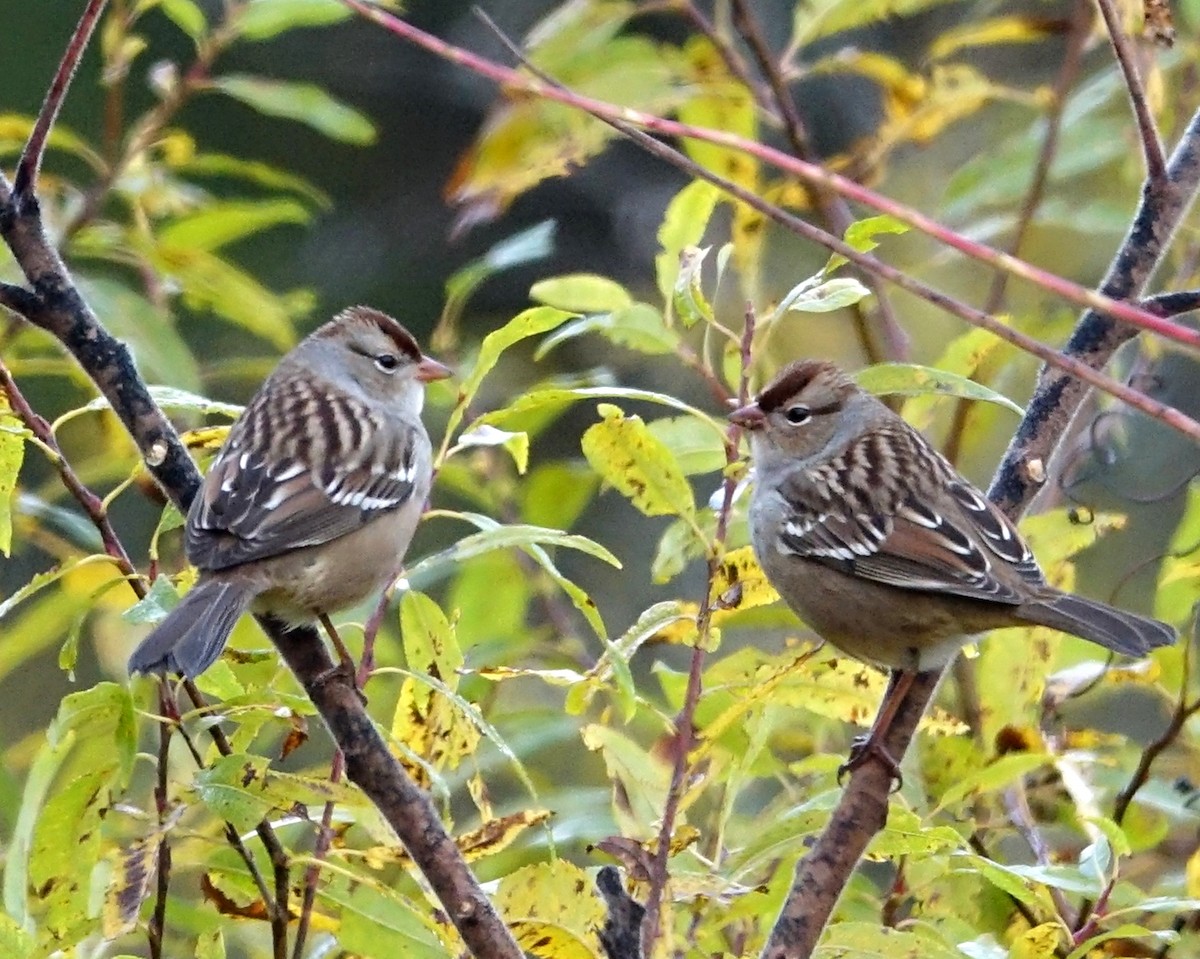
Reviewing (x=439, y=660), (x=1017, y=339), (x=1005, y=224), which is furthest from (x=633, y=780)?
(x=1005, y=224)

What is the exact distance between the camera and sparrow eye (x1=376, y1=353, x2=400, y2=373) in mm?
3768

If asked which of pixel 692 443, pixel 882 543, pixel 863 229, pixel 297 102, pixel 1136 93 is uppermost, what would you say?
pixel 1136 93

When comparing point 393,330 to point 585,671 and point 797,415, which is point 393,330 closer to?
point 797,415

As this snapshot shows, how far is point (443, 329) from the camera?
3.08m

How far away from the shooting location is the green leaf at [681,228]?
2.49 m

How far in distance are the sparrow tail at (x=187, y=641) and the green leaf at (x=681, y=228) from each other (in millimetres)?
769

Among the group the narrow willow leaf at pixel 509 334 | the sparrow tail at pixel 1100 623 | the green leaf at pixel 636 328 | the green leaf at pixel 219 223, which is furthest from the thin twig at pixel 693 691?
the green leaf at pixel 219 223

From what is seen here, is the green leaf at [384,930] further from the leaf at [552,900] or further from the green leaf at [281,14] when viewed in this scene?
the green leaf at [281,14]

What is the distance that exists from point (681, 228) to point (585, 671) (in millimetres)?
651

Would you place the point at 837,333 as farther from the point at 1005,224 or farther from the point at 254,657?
the point at 254,657

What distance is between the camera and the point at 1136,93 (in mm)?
1901

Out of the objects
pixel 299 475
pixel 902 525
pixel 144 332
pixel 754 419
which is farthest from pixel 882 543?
pixel 144 332

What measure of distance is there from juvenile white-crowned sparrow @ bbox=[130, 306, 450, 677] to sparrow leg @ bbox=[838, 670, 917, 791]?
0.72m

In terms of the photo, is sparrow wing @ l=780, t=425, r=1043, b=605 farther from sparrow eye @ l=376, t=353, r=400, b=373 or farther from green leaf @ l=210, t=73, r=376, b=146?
green leaf @ l=210, t=73, r=376, b=146
